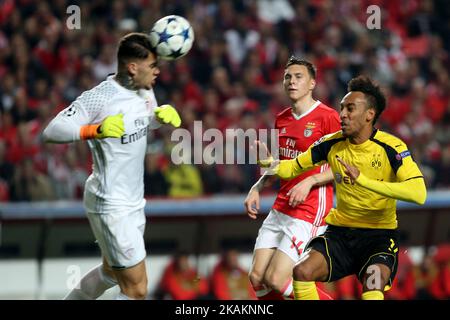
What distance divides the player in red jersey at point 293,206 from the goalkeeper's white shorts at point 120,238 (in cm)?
91

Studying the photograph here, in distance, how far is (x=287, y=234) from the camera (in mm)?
7555

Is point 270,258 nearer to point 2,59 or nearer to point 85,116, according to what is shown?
point 85,116

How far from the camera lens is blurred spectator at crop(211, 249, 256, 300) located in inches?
415

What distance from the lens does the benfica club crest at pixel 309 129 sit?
750 centimetres

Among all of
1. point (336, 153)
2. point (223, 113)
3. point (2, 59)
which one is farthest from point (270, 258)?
point (2, 59)

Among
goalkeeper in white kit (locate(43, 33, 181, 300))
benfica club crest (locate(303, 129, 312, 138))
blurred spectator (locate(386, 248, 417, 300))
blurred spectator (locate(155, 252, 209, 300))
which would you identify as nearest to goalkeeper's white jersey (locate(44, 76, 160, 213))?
goalkeeper in white kit (locate(43, 33, 181, 300))

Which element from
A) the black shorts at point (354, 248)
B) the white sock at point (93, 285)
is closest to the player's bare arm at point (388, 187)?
the black shorts at point (354, 248)

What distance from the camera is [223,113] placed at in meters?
12.9

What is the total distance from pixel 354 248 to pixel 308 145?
99 cm

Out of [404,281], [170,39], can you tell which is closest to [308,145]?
[170,39]

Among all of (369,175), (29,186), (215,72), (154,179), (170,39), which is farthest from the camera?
(215,72)

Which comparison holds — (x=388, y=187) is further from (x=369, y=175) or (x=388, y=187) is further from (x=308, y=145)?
(x=308, y=145)

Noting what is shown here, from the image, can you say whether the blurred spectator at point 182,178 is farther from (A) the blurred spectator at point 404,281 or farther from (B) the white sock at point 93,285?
(B) the white sock at point 93,285
